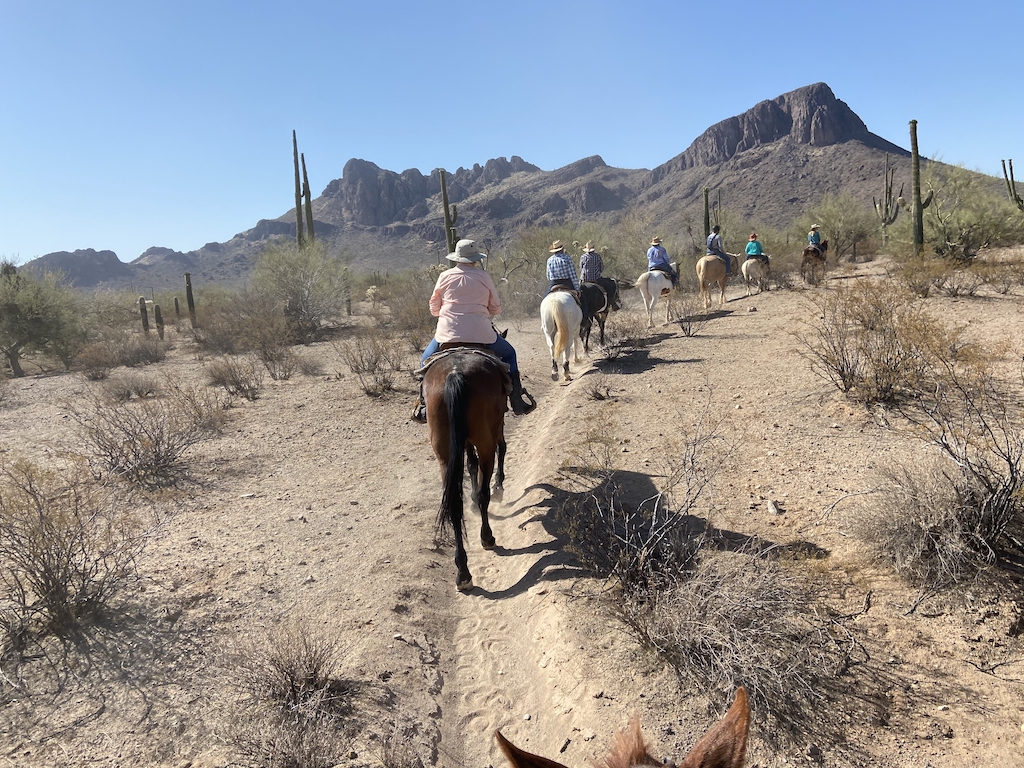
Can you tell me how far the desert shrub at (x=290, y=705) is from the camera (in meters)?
2.45

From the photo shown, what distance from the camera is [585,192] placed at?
347ft

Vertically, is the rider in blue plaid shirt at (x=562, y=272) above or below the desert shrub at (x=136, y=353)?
above

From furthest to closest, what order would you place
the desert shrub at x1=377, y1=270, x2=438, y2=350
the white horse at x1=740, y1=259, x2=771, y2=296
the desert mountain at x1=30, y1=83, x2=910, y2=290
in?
the desert mountain at x1=30, y1=83, x2=910, y2=290
the white horse at x1=740, y1=259, x2=771, y2=296
the desert shrub at x1=377, y1=270, x2=438, y2=350

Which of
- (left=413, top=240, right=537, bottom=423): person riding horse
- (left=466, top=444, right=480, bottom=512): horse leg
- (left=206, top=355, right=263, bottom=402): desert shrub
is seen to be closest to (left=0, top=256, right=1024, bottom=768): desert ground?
(left=466, top=444, right=480, bottom=512): horse leg

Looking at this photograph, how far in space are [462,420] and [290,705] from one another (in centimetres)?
202

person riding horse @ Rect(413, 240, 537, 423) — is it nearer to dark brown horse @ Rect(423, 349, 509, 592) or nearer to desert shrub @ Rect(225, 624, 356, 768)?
dark brown horse @ Rect(423, 349, 509, 592)

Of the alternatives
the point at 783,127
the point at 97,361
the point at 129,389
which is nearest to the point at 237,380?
the point at 129,389

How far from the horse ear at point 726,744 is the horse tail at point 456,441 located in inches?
116

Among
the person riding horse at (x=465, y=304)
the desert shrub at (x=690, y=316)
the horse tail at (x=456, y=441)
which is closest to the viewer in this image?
the horse tail at (x=456, y=441)

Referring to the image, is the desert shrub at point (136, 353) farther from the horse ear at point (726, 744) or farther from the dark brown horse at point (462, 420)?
the horse ear at point (726, 744)

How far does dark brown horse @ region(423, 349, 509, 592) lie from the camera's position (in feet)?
13.1

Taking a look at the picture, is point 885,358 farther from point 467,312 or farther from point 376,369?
point 376,369

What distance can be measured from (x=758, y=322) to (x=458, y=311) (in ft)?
29.3

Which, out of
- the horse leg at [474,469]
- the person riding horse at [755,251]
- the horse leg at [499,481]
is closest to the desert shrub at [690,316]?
the person riding horse at [755,251]
